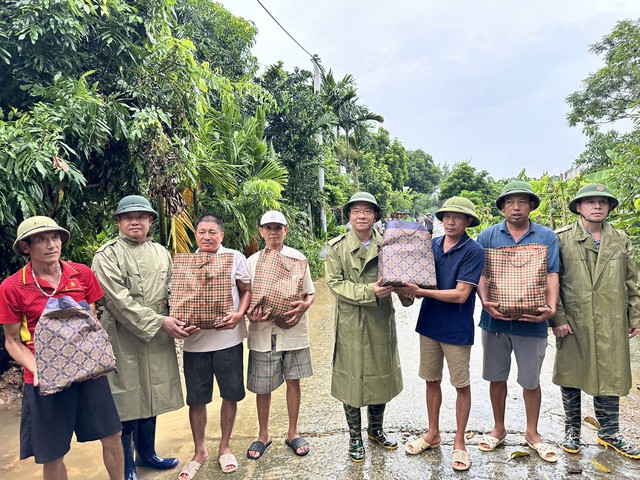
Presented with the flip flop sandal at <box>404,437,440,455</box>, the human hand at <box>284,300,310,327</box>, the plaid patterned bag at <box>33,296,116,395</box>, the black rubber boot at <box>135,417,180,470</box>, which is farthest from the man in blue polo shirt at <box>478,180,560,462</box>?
the plaid patterned bag at <box>33,296,116,395</box>

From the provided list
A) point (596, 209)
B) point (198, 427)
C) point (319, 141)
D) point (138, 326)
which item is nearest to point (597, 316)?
point (596, 209)

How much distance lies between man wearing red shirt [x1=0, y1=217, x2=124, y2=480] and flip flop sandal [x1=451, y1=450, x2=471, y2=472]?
214 centimetres

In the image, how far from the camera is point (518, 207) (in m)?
2.84

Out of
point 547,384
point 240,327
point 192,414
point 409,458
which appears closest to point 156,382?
point 192,414

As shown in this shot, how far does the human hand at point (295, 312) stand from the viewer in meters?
2.85

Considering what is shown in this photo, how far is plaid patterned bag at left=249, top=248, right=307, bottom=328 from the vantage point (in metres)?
2.80

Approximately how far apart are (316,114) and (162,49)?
9.27m

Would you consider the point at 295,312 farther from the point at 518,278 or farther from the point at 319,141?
the point at 319,141

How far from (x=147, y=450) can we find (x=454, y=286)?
8.06 feet

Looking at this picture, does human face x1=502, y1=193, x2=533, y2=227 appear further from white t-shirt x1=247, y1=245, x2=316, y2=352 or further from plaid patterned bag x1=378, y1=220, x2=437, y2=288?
white t-shirt x1=247, y1=245, x2=316, y2=352

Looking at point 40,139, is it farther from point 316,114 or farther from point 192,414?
point 316,114

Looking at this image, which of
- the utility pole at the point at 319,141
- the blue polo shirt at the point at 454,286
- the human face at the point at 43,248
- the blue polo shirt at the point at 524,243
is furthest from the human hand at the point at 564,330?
the utility pole at the point at 319,141

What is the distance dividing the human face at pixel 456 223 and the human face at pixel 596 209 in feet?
2.81

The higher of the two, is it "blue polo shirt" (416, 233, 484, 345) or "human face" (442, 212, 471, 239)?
"human face" (442, 212, 471, 239)
